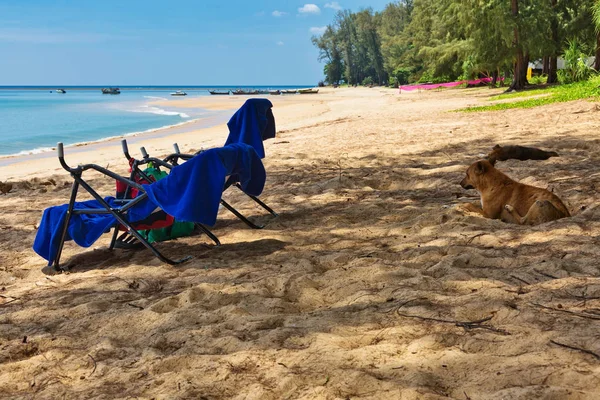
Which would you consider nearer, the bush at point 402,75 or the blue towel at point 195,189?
the blue towel at point 195,189

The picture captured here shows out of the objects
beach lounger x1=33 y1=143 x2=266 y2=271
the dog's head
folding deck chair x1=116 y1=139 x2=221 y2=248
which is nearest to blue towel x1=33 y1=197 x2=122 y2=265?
beach lounger x1=33 y1=143 x2=266 y2=271

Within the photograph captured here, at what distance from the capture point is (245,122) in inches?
233

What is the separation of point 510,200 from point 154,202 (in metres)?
3.07

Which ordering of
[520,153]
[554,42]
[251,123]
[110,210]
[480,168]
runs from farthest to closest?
[554,42], [520,153], [251,123], [480,168], [110,210]

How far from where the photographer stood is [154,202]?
4.25 m

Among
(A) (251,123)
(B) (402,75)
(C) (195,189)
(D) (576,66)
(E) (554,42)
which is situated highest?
(B) (402,75)

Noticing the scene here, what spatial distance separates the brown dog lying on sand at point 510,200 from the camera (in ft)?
14.1

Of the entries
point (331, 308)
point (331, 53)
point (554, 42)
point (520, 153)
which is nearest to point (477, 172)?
point (520, 153)

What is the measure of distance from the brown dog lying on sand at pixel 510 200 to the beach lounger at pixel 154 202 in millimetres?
2112

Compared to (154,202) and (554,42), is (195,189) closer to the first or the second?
(154,202)

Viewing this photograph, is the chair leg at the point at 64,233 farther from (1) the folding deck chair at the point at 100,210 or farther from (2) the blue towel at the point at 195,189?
(2) the blue towel at the point at 195,189

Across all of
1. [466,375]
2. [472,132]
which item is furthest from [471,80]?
[466,375]

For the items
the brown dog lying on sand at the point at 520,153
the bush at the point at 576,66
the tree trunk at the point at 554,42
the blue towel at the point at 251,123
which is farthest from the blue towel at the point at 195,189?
the tree trunk at the point at 554,42

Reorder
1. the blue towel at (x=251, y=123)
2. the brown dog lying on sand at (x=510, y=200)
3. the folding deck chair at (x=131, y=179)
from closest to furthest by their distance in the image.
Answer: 1. the brown dog lying on sand at (x=510, y=200)
2. the folding deck chair at (x=131, y=179)
3. the blue towel at (x=251, y=123)
